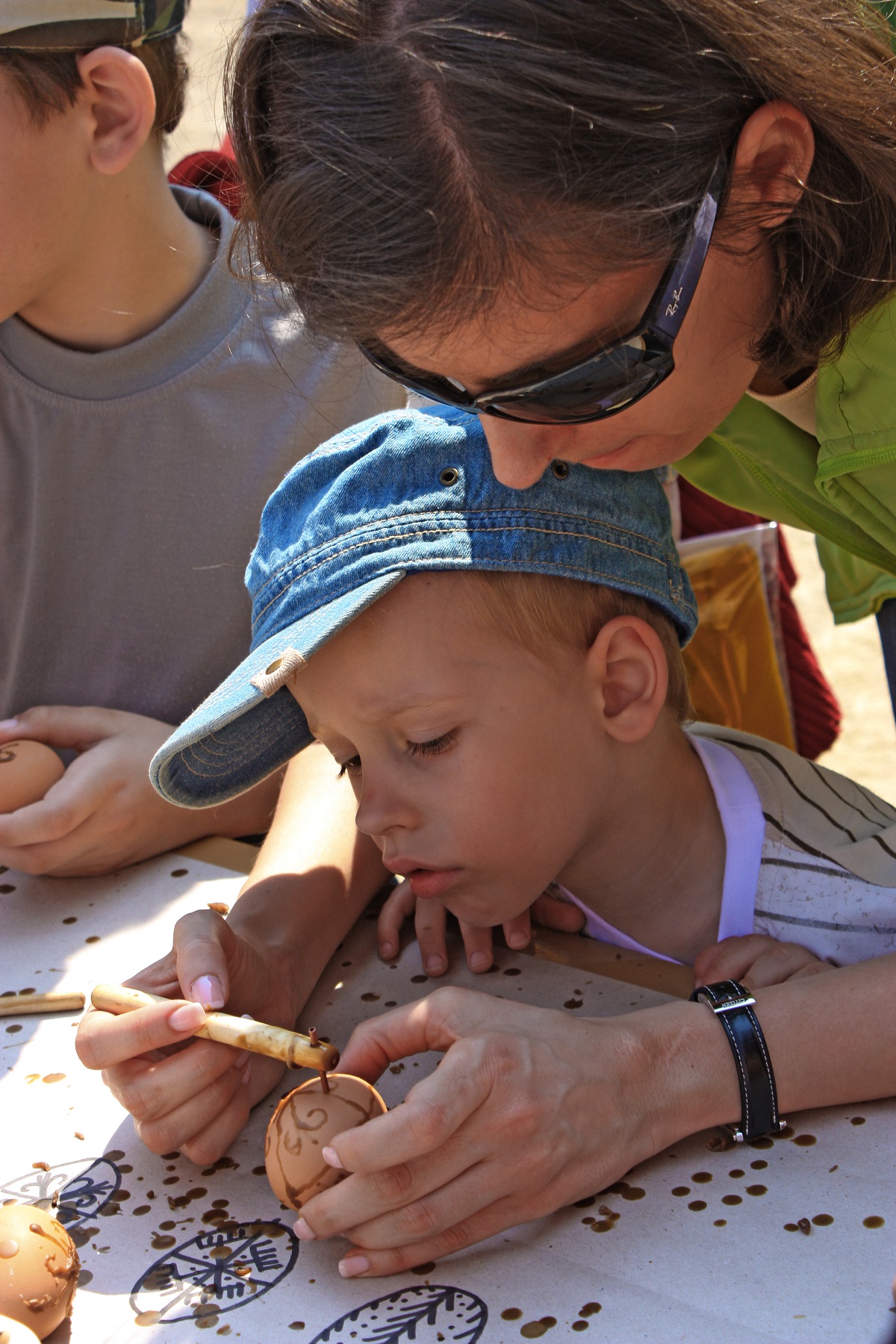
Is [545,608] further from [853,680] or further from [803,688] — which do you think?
[853,680]

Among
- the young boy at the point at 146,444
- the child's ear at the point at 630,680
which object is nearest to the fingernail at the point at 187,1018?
the child's ear at the point at 630,680

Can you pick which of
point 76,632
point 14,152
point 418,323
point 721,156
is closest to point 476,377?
point 418,323

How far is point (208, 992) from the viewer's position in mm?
975

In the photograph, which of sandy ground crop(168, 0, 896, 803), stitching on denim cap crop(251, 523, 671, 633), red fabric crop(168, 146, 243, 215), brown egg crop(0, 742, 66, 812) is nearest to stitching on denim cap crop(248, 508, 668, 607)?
stitching on denim cap crop(251, 523, 671, 633)

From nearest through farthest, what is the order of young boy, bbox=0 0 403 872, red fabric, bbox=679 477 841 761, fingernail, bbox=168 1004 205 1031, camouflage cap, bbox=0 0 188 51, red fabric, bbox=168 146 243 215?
fingernail, bbox=168 1004 205 1031, camouflage cap, bbox=0 0 188 51, young boy, bbox=0 0 403 872, red fabric, bbox=168 146 243 215, red fabric, bbox=679 477 841 761

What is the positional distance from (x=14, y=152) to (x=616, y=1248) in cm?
123

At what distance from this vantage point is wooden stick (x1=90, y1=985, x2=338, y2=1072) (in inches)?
34.3

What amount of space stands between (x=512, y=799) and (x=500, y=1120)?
30 centimetres

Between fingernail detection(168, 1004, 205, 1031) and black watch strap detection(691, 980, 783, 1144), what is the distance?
395 mm

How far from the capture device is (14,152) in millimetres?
1318

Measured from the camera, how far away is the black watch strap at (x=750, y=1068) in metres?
0.89

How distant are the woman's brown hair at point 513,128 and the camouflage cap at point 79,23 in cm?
53

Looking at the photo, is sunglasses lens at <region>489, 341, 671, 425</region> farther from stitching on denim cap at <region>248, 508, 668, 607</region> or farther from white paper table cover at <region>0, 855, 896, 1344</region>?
white paper table cover at <region>0, 855, 896, 1344</region>

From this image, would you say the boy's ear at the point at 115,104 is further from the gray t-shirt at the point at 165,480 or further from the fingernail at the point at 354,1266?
the fingernail at the point at 354,1266
